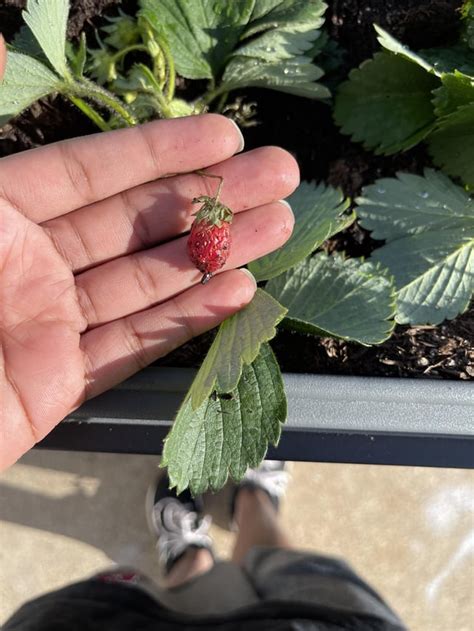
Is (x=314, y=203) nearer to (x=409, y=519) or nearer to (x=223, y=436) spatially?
(x=223, y=436)

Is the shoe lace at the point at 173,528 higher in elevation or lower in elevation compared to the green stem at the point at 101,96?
lower

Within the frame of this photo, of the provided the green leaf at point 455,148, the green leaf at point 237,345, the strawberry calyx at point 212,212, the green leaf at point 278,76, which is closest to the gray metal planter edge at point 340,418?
the green leaf at point 237,345

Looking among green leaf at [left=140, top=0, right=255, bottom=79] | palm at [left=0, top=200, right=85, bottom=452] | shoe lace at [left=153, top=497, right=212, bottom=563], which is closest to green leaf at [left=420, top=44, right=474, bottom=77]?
green leaf at [left=140, top=0, right=255, bottom=79]

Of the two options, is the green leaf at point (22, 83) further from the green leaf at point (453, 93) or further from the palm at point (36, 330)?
the green leaf at point (453, 93)

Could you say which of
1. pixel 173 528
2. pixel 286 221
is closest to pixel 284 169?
pixel 286 221

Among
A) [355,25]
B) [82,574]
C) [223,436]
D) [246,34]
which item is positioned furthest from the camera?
[82,574]

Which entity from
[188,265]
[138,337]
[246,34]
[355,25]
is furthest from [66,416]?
[355,25]
